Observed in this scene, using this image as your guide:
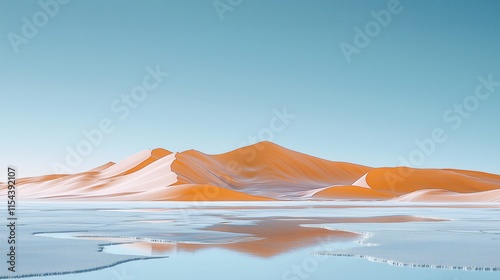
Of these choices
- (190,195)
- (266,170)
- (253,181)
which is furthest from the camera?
(266,170)

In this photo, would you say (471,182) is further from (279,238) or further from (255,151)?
(279,238)

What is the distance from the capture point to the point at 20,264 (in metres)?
10.1

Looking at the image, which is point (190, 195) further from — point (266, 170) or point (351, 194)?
point (266, 170)

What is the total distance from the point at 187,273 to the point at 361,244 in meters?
5.52

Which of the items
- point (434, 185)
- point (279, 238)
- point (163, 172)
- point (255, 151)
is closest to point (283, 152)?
point (255, 151)

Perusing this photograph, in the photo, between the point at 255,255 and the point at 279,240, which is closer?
Answer: the point at 255,255

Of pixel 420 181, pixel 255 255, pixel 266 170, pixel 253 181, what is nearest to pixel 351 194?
pixel 420 181

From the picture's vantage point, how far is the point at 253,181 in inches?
5349

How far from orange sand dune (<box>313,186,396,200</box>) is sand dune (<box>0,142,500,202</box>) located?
0.17 m

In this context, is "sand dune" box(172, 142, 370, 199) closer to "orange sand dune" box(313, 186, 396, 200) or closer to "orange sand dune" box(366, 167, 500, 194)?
"orange sand dune" box(313, 186, 396, 200)

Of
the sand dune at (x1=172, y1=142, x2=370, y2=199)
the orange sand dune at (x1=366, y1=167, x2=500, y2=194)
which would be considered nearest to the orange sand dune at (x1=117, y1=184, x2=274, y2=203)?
the sand dune at (x1=172, y1=142, x2=370, y2=199)

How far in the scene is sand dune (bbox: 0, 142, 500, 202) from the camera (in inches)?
3398

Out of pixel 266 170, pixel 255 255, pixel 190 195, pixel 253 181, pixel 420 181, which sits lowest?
pixel 255 255

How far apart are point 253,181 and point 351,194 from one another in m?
35.6
